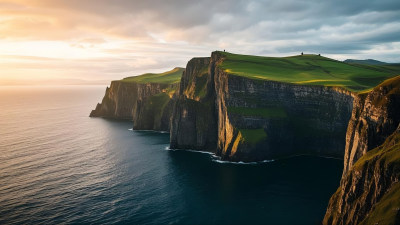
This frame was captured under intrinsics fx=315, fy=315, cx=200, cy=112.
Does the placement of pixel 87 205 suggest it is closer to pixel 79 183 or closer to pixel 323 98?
pixel 79 183

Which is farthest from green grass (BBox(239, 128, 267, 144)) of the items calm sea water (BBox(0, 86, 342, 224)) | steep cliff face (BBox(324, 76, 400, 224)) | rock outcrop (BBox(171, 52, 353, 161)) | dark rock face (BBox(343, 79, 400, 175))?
dark rock face (BBox(343, 79, 400, 175))

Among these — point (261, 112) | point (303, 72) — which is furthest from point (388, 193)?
point (303, 72)

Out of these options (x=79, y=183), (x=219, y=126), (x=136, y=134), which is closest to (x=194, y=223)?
(x=79, y=183)

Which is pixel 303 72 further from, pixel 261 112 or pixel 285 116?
pixel 261 112

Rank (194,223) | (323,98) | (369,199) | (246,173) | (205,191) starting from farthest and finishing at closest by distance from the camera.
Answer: (323,98) < (246,173) < (205,191) < (194,223) < (369,199)

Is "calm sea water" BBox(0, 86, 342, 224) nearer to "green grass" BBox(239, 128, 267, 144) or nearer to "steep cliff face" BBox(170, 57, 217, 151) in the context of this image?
"steep cliff face" BBox(170, 57, 217, 151)

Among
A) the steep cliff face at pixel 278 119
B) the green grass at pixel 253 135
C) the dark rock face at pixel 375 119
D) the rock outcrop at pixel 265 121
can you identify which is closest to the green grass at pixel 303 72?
the steep cliff face at pixel 278 119
